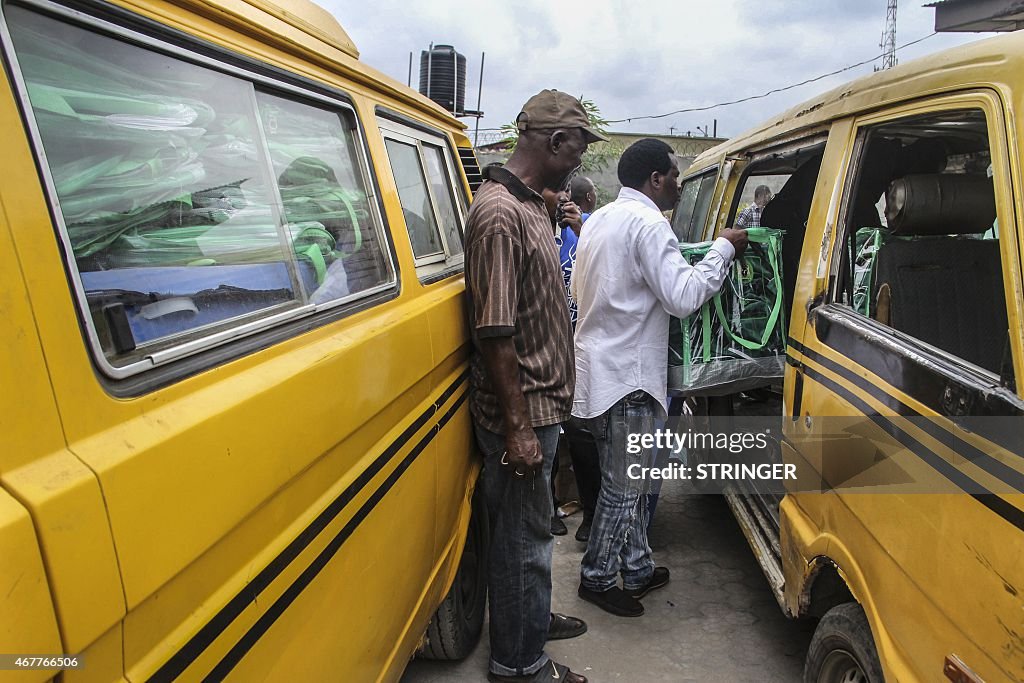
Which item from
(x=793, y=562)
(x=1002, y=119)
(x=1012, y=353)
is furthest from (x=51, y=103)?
(x=793, y=562)

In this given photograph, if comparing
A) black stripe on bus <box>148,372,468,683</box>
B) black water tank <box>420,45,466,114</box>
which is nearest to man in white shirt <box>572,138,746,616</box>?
black stripe on bus <box>148,372,468,683</box>

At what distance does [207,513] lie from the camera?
1036 millimetres

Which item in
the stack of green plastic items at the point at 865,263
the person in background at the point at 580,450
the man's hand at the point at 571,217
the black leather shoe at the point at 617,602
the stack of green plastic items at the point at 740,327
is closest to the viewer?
the stack of green plastic items at the point at 865,263

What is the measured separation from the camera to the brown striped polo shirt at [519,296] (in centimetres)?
222

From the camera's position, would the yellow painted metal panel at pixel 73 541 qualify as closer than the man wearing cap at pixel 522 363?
Yes

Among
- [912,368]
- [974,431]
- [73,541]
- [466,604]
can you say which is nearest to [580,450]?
[466,604]

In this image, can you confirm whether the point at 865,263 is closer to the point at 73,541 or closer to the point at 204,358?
the point at 204,358

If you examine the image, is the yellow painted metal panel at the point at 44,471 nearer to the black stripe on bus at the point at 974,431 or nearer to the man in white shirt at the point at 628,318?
the black stripe on bus at the point at 974,431

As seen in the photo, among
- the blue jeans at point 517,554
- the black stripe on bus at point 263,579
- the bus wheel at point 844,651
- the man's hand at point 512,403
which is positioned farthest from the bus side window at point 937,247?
the black stripe on bus at point 263,579

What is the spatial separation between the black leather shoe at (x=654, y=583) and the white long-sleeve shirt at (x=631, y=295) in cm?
89

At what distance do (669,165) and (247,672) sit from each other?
270 centimetres

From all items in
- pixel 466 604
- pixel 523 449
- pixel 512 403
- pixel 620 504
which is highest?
pixel 512 403

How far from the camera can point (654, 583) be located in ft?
11.4

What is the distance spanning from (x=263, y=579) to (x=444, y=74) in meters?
7.15
